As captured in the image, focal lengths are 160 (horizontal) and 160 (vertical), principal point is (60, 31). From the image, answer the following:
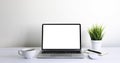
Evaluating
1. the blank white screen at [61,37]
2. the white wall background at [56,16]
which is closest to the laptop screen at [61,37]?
the blank white screen at [61,37]

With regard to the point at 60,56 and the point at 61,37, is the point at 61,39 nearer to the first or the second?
the point at 61,37

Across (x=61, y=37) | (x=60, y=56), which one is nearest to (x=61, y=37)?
(x=61, y=37)

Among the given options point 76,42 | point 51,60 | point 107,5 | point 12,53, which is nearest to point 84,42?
point 76,42

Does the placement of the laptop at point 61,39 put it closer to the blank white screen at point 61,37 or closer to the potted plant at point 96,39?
the blank white screen at point 61,37

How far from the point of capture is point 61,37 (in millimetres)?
1419

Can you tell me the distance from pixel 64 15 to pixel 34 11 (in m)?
0.31

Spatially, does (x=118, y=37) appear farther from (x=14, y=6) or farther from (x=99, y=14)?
(x=14, y=6)

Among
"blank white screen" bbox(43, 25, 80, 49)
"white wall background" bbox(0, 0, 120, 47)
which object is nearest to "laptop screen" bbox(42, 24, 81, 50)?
"blank white screen" bbox(43, 25, 80, 49)

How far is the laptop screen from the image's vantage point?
1399 mm

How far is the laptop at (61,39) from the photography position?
1390 millimetres

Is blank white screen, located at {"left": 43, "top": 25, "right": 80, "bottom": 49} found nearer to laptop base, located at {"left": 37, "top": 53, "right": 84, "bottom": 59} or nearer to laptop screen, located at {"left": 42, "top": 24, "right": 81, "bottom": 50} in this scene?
laptop screen, located at {"left": 42, "top": 24, "right": 81, "bottom": 50}

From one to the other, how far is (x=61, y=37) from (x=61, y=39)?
2cm

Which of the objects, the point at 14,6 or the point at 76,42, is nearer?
the point at 76,42

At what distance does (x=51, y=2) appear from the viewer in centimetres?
164
